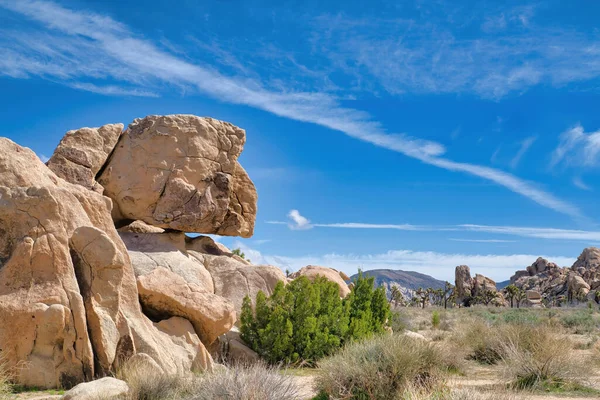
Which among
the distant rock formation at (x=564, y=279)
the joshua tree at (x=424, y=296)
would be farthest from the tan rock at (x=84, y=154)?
the distant rock formation at (x=564, y=279)

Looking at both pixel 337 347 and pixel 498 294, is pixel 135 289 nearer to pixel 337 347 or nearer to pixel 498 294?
pixel 337 347

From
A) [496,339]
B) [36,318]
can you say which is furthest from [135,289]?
[496,339]

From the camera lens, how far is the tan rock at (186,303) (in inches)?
637

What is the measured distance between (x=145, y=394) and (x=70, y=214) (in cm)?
506

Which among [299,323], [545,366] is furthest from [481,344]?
[299,323]

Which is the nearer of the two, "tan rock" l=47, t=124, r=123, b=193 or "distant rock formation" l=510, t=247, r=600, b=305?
"tan rock" l=47, t=124, r=123, b=193

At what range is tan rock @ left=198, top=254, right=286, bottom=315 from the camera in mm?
20672

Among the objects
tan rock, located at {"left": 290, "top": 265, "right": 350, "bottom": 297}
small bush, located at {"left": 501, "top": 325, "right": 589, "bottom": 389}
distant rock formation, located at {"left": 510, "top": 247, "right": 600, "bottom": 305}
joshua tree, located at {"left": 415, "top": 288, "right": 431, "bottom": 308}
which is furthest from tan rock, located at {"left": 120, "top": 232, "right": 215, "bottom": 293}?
distant rock formation, located at {"left": 510, "top": 247, "right": 600, "bottom": 305}

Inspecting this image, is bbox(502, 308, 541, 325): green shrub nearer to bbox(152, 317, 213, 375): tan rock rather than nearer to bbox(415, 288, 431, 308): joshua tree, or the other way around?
bbox(152, 317, 213, 375): tan rock

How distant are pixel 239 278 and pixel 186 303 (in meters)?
4.65

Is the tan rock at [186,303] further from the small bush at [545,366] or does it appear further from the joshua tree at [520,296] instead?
the joshua tree at [520,296]

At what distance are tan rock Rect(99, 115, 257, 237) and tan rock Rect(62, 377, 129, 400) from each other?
10.5 metres

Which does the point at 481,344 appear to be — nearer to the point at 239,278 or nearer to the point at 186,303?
the point at 239,278

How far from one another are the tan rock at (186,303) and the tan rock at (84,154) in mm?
5822
